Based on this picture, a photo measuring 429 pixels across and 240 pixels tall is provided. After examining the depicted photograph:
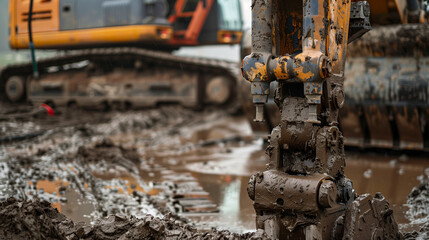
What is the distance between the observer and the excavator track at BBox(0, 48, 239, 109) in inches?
431

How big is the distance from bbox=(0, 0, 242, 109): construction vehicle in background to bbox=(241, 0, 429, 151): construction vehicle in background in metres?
4.05

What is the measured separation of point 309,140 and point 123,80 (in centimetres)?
919

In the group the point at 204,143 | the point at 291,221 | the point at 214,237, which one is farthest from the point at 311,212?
the point at 204,143

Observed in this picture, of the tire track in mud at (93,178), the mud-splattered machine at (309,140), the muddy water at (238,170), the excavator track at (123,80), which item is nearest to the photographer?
the mud-splattered machine at (309,140)

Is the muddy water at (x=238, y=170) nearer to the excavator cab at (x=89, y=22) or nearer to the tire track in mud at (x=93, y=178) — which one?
the tire track in mud at (x=93, y=178)

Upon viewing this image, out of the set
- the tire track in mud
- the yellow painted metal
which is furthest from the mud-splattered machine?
the yellow painted metal

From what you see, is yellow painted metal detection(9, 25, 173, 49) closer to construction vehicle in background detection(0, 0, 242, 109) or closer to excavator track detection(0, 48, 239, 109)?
construction vehicle in background detection(0, 0, 242, 109)

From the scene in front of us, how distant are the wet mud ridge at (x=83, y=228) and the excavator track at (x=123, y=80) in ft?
25.2

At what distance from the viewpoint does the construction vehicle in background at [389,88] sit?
6.29 meters

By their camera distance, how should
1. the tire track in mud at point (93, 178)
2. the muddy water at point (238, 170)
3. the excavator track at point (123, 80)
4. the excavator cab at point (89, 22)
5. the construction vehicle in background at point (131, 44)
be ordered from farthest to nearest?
the excavator track at point (123, 80)
the construction vehicle in background at point (131, 44)
the excavator cab at point (89, 22)
the tire track in mud at point (93, 178)
the muddy water at point (238, 170)

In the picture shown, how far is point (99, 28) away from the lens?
1091 centimetres

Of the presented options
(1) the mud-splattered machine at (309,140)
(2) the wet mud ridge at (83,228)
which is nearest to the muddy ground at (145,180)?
(2) the wet mud ridge at (83,228)

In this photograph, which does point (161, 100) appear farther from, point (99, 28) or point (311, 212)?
point (311, 212)

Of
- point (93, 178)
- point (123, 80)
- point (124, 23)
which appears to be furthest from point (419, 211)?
point (123, 80)
